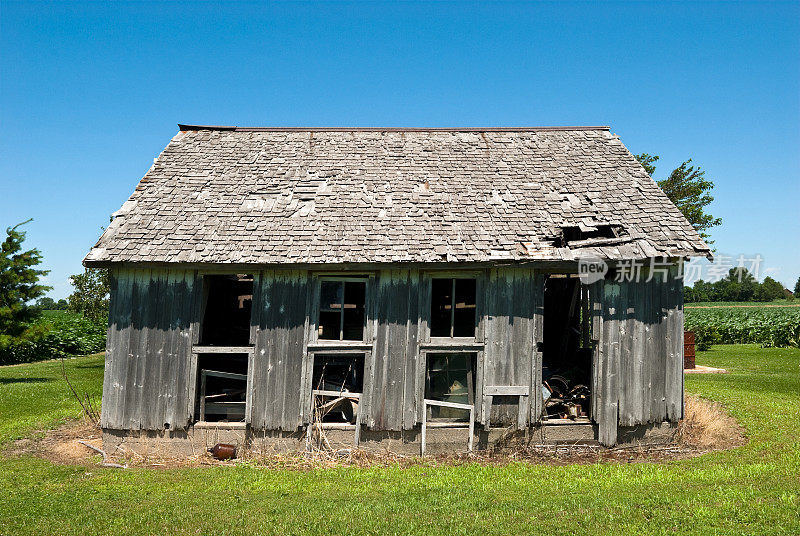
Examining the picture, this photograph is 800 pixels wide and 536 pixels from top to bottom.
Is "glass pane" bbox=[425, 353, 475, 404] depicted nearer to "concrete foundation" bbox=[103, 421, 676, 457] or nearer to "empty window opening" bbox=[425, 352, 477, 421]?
"empty window opening" bbox=[425, 352, 477, 421]

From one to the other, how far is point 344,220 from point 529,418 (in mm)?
5480

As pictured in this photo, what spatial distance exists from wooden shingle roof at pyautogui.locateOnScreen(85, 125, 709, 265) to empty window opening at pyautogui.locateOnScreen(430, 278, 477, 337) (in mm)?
1717

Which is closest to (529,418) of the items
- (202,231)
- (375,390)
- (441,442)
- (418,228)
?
(441,442)

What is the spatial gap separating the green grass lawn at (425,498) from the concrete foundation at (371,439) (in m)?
0.86

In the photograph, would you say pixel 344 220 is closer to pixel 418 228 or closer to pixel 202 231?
pixel 418 228

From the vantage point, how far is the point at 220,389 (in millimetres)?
14016

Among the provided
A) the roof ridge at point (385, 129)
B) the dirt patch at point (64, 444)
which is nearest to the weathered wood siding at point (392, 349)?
the dirt patch at point (64, 444)

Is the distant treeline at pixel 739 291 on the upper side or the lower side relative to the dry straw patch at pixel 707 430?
upper

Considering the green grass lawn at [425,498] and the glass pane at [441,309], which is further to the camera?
the glass pane at [441,309]

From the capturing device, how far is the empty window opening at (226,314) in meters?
14.6

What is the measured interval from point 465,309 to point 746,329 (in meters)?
32.9

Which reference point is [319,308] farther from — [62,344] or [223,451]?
[62,344]

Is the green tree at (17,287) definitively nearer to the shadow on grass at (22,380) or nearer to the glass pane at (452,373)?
the shadow on grass at (22,380)

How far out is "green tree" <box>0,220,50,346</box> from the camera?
22719 millimetres
